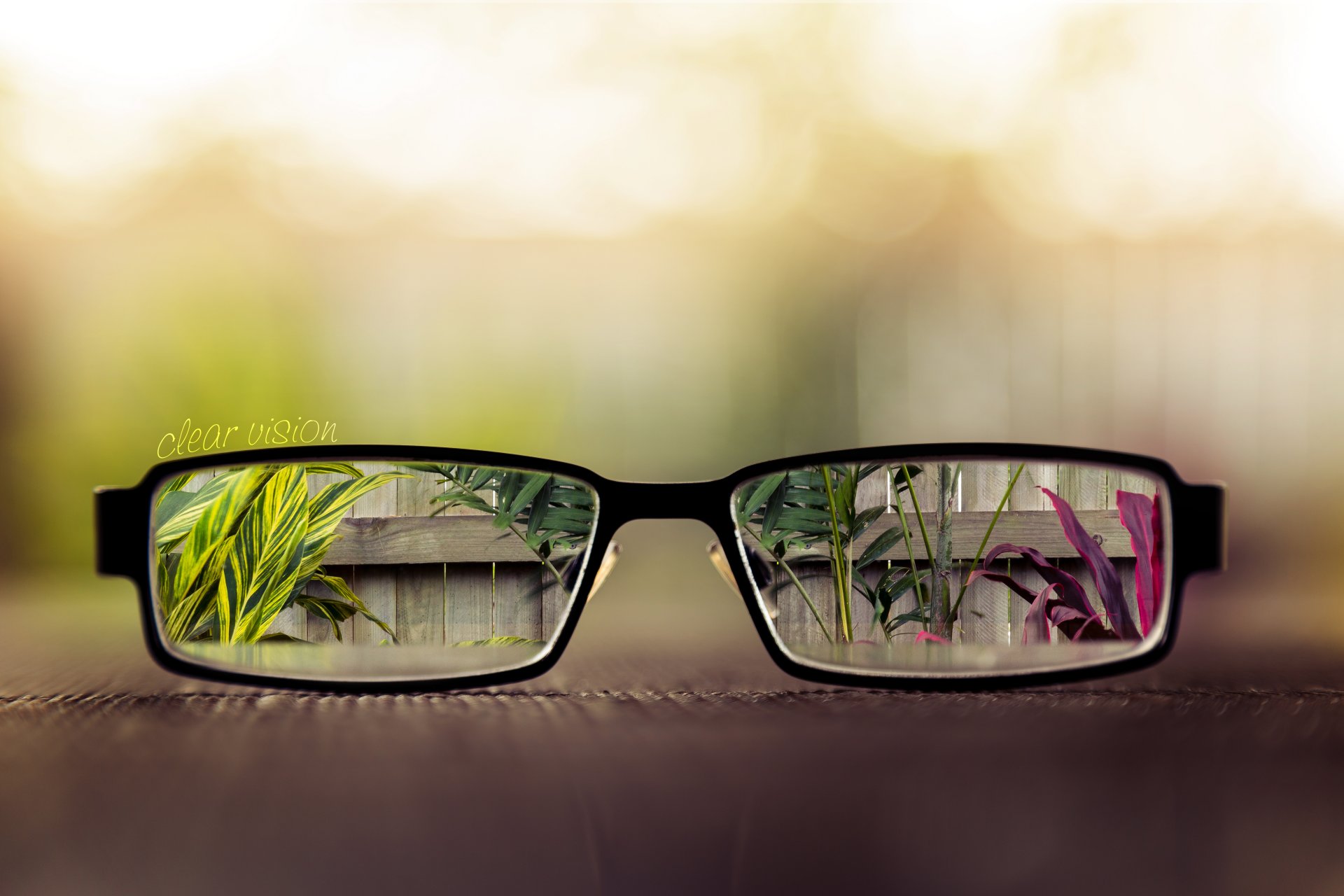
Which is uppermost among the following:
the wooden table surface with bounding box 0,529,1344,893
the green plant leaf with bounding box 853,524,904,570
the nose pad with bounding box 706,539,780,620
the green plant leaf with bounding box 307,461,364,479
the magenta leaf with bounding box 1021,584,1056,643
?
the green plant leaf with bounding box 307,461,364,479

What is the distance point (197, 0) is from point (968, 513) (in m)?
0.55

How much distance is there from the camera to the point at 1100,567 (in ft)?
1.21

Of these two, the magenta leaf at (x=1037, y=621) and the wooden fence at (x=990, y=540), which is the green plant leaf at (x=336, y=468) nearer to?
the wooden fence at (x=990, y=540)

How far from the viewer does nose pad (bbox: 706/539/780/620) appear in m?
0.37

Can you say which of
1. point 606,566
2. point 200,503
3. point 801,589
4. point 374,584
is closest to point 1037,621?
point 801,589

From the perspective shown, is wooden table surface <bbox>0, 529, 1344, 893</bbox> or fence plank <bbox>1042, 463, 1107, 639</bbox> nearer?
wooden table surface <bbox>0, 529, 1344, 893</bbox>

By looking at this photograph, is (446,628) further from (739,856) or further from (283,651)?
(739,856)

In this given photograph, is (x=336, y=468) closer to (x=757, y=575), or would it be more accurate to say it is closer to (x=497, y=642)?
(x=497, y=642)

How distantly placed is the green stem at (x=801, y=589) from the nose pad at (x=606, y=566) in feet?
0.25

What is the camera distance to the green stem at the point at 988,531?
365 millimetres

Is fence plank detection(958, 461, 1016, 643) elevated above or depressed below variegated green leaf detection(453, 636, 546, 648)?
above

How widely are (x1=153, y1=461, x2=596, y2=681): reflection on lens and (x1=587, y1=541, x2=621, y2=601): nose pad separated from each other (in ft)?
0.05

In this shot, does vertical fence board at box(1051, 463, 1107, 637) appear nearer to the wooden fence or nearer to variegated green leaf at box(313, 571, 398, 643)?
the wooden fence

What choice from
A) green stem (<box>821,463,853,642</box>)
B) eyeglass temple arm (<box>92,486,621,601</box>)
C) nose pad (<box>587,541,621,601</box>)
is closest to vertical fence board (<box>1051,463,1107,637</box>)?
green stem (<box>821,463,853,642</box>)
